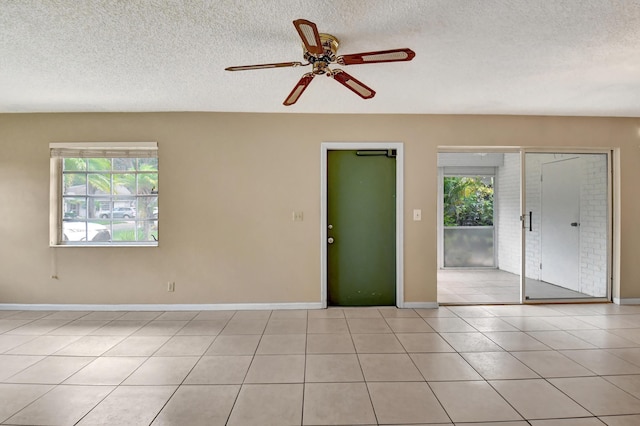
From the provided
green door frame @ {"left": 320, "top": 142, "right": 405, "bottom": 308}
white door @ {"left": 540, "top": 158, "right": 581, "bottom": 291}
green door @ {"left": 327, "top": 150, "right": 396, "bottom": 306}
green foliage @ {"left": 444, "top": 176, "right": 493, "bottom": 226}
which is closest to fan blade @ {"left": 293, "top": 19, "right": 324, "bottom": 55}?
green door frame @ {"left": 320, "top": 142, "right": 405, "bottom": 308}

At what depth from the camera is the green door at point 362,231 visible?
13.1 feet

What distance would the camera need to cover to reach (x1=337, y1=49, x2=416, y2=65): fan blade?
179 centimetres

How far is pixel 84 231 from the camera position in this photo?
4070 mm

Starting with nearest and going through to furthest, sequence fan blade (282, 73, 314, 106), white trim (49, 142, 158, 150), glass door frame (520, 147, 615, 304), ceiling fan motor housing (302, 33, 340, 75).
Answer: ceiling fan motor housing (302, 33, 340, 75) < fan blade (282, 73, 314, 106) < white trim (49, 142, 158, 150) < glass door frame (520, 147, 615, 304)

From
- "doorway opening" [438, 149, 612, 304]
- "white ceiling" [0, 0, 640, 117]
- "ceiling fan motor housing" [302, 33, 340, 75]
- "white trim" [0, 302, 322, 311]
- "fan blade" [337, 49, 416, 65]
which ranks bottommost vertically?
"white trim" [0, 302, 322, 311]

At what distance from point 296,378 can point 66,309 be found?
336cm

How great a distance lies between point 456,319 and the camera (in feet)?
11.7

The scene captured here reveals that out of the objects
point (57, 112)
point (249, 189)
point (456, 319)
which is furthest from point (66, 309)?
point (456, 319)

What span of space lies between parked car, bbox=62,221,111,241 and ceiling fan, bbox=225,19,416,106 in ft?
10.4

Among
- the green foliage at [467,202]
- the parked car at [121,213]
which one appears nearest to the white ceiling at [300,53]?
the parked car at [121,213]

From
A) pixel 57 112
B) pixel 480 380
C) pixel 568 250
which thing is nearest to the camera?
pixel 480 380

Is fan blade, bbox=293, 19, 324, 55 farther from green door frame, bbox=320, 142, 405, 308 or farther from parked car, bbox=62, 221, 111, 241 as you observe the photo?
parked car, bbox=62, 221, 111, 241

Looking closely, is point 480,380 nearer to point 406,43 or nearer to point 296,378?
point 296,378

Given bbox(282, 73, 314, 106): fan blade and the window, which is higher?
bbox(282, 73, 314, 106): fan blade
